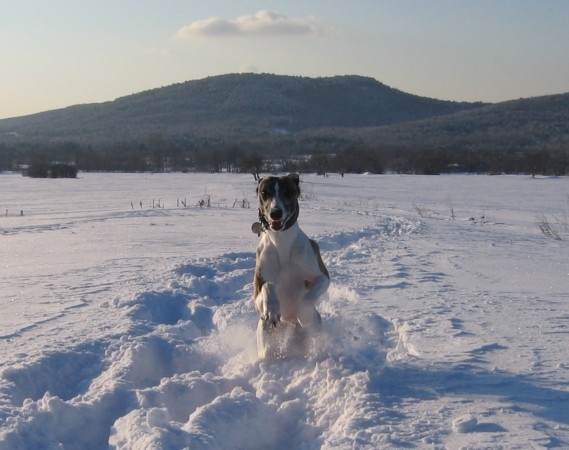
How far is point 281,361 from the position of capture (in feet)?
17.1

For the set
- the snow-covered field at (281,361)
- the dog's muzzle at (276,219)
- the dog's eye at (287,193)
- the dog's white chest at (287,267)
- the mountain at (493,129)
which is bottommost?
the snow-covered field at (281,361)

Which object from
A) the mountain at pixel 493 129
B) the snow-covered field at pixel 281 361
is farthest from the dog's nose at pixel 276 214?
the mountain at pixel 493 129

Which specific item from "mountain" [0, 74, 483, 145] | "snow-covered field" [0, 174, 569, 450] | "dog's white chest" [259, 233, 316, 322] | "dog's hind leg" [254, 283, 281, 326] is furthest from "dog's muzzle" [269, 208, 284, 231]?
"mountain" [0, 74, 483, 145]

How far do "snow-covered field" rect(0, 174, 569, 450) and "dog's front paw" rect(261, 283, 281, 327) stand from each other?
0.35 m

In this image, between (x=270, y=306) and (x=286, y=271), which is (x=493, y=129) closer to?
(x=286, y=271)

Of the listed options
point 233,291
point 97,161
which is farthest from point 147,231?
point 97,161

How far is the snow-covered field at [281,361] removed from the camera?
3.90 metres

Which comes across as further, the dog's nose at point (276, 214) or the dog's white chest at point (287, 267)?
the dog's white chest at point (287, 267)

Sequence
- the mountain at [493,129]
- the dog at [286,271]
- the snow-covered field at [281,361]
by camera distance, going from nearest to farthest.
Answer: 1. the snow-covered field at [281,361]
2. the dog at [286,271]
3. the mountain at [493,129]

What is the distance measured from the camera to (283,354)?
17.5 ft

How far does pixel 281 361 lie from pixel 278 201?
3.70ft

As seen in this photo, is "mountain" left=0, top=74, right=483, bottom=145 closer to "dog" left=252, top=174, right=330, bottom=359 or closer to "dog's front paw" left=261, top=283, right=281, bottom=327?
"dog" left=252, top=174, right=330, bottom=359

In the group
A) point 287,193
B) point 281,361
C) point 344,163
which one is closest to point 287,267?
point 287,193

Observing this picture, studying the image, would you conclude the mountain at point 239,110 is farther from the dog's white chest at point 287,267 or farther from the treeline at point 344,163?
the dog's white chest at point 287,267
